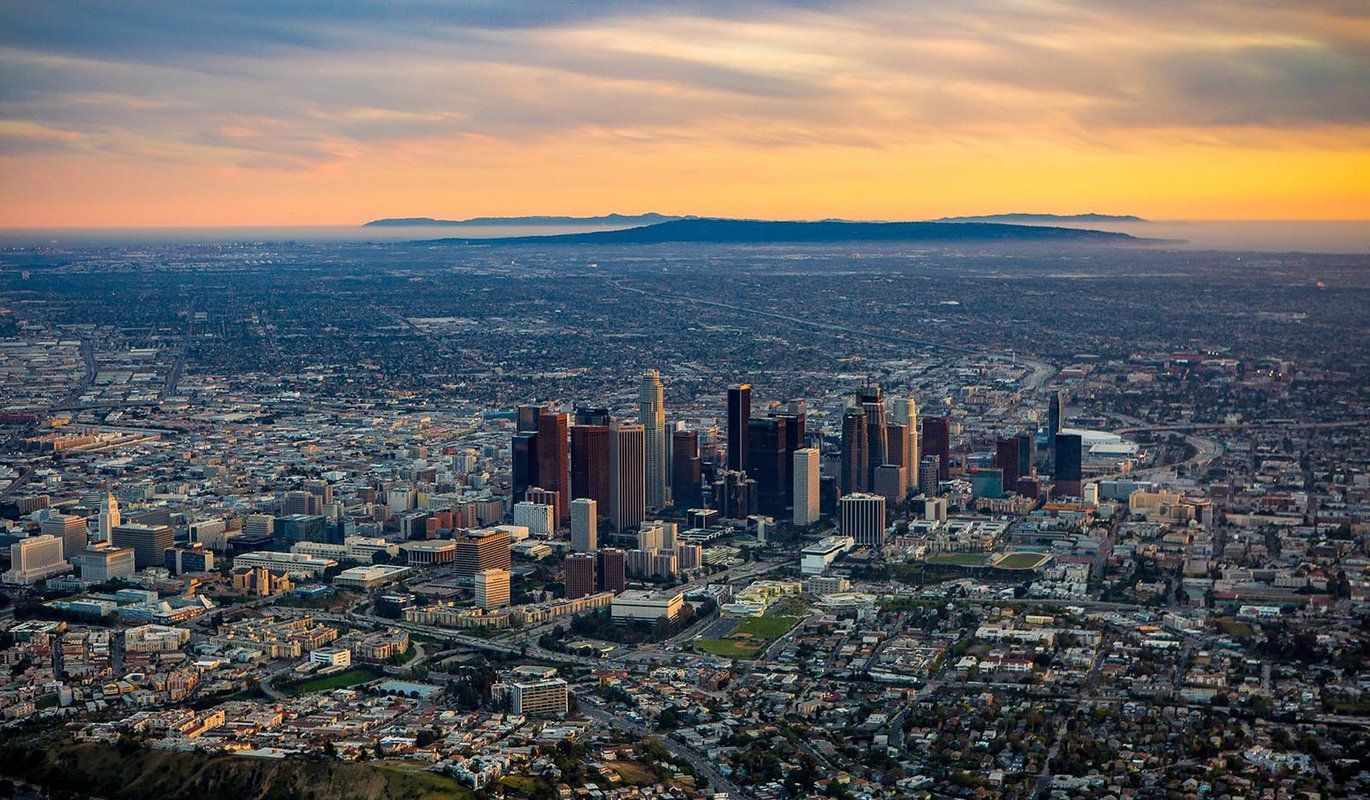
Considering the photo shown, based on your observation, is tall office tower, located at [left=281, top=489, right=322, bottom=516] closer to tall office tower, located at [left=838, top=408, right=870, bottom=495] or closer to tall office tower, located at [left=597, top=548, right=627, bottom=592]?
tall office tower, located at [left=597, top=548, right=627, bottom=592]

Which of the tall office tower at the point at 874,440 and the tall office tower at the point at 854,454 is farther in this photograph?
the tall office tower at the point at 874,440

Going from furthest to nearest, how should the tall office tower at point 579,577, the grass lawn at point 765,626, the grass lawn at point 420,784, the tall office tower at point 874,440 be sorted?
the tall office tower at point 874,440, the tall office tower at point 579,577, the grass lawn at point 765,626, the grass lawn at point 420,784

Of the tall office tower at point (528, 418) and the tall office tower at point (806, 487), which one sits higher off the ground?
the tall office tower at point (528, 418)

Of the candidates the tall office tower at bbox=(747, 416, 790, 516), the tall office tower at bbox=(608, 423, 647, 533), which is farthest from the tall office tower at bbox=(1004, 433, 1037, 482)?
the tall office tower at bbox=(608, 423, 647, 533)

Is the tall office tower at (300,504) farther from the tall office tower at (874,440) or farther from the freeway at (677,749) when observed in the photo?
the freeway at (677,749)

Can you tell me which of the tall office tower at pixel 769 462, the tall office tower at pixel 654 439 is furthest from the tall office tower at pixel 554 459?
the tall office tower at pixel 769 462

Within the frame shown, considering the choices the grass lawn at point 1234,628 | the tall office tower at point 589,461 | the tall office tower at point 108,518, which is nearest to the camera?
the grass lawn at point 1234,628

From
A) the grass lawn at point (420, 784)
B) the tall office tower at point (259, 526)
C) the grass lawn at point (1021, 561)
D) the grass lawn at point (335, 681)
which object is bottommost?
the grass lawn at point (335, 681)

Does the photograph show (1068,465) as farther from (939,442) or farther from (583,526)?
(583,526)
